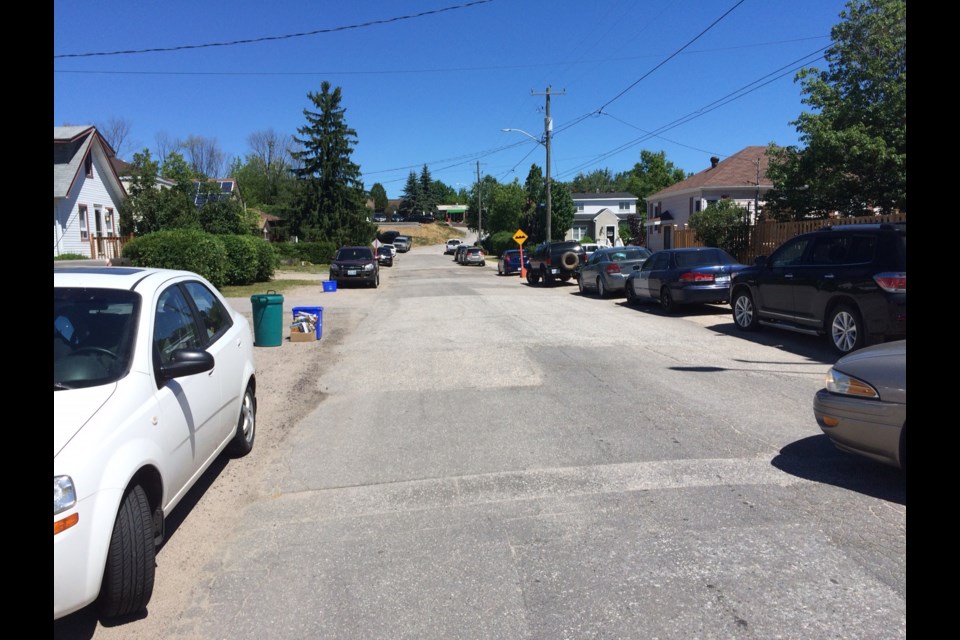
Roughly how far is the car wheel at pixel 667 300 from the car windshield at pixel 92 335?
13.7 meters

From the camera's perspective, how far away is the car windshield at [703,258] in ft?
54.4

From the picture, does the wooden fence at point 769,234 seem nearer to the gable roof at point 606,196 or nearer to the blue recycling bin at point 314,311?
the blue recycling bin at point 314,311

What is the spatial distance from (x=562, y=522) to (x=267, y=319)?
938 cm

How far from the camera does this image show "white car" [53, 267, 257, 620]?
3.17 meters

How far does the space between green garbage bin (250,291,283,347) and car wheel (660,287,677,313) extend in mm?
8701

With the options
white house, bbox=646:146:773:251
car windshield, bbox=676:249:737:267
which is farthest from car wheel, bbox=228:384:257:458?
white house, bbox=646:146:773:251

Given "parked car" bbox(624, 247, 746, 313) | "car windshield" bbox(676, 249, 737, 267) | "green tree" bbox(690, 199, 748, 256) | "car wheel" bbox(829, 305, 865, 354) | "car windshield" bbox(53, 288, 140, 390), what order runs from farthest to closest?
1. "green tree" bbox(690, 199, 748, 256)
2. "car windshield" bbox(676, 249, 737, 267)
3. "parked car" bbox(624, 247, 746, 313)
4. "car wheel" bbox(829, 305, 865, 354)
5. "car windshield" bbox(53, 288, 140, 390)

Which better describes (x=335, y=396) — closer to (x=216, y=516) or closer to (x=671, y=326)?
(x=216, y=516)

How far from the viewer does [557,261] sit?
1139 inches

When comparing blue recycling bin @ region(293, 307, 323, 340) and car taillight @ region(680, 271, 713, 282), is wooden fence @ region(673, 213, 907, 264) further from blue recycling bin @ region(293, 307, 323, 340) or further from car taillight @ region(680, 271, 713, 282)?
blue recycling bin @ region(293, 307, 323, 340)

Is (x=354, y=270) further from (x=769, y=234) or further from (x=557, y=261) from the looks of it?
(x=769, y=234)

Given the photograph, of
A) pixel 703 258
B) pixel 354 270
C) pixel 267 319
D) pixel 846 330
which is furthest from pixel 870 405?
pixel 354 270

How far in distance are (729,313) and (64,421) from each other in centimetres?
1528
